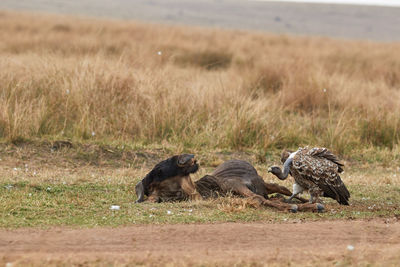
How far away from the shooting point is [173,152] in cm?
940

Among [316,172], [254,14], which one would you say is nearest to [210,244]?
[316,172]

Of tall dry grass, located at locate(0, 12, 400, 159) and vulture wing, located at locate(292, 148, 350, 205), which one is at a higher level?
vulture wing, located at locate(292, 148, 350, 205)

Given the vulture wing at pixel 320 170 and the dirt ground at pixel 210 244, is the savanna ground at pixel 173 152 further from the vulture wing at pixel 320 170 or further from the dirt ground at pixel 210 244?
the vulture wing at pixel 320 170

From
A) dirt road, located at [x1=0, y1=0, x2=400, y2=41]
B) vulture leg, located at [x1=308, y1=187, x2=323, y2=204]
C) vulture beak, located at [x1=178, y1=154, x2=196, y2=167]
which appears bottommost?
dirt road, located at [x1=0, y1=0, x2=400, y2=41]

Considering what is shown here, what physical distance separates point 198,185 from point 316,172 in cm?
132

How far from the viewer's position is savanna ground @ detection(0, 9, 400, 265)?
4.80 metres

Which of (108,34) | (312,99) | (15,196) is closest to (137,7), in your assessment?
(108,34)

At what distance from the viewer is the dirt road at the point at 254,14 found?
6694cm

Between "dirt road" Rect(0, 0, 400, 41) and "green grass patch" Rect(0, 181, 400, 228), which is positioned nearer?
"green grass patch" Rect(0, 181, 400, 228)

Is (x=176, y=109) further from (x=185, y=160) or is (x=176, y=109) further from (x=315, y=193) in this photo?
(x=315, y=193)

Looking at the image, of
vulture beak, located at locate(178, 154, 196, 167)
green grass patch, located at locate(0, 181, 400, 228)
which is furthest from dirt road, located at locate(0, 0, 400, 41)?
vulture beak, located at locate(178, 154, 196, 167)

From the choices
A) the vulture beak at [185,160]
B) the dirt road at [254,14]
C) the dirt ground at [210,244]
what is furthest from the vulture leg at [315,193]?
the dirt road at [254,14]

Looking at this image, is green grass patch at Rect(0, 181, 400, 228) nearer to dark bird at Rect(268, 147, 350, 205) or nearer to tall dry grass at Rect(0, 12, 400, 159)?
dark bird at Rect(268, 147, 350, 205)

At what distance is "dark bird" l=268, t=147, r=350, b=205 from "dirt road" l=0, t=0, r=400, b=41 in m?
55.2
